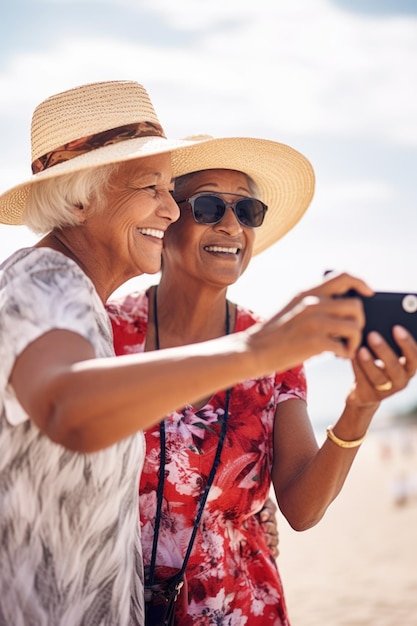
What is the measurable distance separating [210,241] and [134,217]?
1095 millimetres

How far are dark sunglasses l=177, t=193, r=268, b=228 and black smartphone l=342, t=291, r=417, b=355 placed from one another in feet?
5.54

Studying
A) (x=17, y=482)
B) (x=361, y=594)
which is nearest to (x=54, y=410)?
(x=17, y=482)

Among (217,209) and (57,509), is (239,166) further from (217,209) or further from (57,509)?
(57,509)

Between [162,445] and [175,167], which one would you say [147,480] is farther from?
[175,167]

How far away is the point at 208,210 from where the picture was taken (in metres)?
3.79

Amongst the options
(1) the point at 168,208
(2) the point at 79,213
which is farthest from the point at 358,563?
(2) the point at 79,213

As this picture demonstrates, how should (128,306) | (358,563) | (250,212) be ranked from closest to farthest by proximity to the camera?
(128,306) < (250,212) < (358,563)

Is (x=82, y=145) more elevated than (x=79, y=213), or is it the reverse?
(x=82, y=145)

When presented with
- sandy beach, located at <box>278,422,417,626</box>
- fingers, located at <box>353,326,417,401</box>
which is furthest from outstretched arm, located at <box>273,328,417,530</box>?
sandy beach, located at <box>278,422,417,626</box>

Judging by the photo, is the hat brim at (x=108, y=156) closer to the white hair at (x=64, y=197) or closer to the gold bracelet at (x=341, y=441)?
the white hair at (x=64, y=197)

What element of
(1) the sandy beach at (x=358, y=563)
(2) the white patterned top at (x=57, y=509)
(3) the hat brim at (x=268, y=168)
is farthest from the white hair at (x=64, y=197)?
(1) the sandy beach at (x=358, y=563)

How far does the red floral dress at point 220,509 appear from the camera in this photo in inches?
126

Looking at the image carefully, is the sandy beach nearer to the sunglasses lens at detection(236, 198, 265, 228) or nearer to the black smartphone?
the sunglasses lens at detection(236, 198, 265, 228)

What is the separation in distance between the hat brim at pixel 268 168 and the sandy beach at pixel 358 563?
23.8 feet
